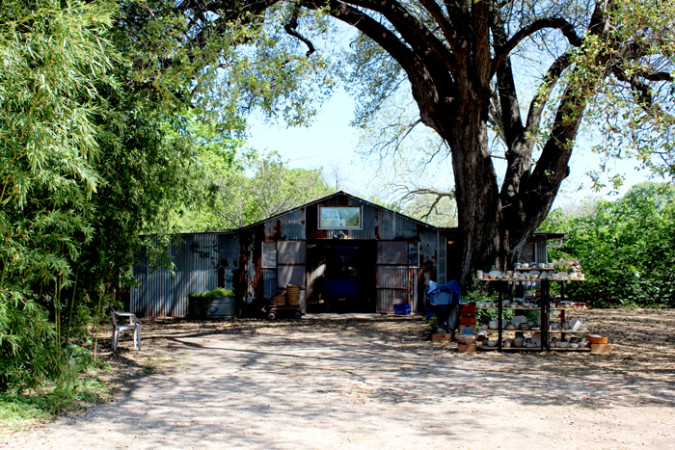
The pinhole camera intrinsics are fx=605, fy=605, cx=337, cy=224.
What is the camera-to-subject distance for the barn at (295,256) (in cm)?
1555

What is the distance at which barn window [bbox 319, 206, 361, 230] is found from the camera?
1563cm

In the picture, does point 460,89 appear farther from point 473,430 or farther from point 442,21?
point 473,430

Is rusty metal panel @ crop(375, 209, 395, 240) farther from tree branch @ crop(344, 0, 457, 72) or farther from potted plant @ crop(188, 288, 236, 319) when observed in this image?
tree branch @ crop(344, 0, 457, 72)

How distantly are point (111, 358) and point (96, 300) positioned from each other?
0.98 m

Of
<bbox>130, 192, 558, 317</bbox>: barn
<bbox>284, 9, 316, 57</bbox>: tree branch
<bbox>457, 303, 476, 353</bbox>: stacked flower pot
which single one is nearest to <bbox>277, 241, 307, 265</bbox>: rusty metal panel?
<bbox>130, 192, 558, 317</bbox>: barn

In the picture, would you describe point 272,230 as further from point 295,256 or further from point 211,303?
point 211,303

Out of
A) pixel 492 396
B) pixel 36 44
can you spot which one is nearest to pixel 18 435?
pixel 36 44

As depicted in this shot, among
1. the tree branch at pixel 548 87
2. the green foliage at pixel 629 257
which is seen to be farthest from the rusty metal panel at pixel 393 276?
the tree branch at pixel 548 87

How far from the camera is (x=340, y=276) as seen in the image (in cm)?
1933

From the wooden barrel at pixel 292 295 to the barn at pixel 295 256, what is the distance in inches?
13.6

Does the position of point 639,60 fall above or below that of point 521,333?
above

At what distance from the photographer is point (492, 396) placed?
259 inches

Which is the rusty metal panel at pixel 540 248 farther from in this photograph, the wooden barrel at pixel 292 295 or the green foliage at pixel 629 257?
the wooden barrel at pixel 292 295

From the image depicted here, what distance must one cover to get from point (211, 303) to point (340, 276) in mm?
5461
